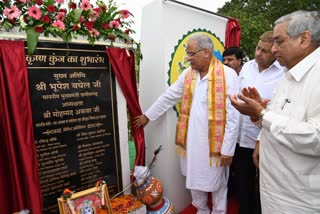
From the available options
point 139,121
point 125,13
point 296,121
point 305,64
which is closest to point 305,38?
point 305,64

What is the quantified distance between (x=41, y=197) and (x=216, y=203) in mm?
1826

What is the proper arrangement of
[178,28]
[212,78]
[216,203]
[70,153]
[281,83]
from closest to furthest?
[281,83], [70,153], [212,78], [216,203], [178,28]

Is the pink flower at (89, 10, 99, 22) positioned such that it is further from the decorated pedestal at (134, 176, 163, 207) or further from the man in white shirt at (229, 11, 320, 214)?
the decorated pedestal at (134, 176, 163, 207)

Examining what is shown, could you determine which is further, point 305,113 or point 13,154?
point 13,154

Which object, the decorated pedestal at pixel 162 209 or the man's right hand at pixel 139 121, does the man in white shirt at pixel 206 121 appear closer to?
the man's right hand at pixel 139 121

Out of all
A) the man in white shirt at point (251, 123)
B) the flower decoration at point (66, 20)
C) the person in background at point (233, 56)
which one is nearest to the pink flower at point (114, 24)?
the flower decoration at point (66, 20)

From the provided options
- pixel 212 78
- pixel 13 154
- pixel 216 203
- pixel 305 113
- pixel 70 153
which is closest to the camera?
pixel 305 113

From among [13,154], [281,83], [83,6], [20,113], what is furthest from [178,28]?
[13,154]

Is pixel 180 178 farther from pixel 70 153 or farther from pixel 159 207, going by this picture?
pixel 70 153

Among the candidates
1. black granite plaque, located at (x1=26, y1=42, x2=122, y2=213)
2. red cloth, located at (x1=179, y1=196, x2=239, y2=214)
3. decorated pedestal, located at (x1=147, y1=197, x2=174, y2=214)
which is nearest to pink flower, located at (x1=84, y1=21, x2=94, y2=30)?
black granite plaque, located at (x1=26, y1=42, x2=122, y2=213)

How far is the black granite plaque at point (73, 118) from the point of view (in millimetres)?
2359

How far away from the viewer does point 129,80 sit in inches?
114

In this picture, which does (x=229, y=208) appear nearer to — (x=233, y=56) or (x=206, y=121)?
(x=206, y=121)

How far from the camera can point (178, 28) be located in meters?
3.40
